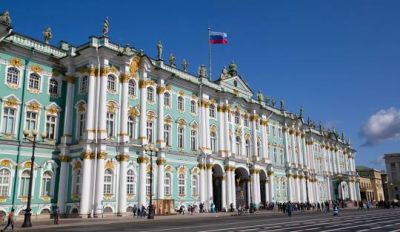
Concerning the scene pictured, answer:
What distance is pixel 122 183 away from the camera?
129 feet

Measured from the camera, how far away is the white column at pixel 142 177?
4147cm

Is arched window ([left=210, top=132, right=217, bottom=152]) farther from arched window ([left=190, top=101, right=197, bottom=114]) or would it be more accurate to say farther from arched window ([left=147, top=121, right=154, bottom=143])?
arched window ([left=147, top=121, right=154, bottom=143])

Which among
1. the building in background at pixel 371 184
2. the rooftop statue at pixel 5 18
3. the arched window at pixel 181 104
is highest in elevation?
the rooftop statue at pixel 5 18

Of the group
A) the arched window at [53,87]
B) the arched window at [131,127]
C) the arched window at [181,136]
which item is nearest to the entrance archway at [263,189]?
the arched window at [181,136]

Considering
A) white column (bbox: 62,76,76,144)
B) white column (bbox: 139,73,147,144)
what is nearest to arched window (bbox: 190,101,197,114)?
white column (bbox: 139,73,147,144)

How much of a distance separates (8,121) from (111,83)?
1042cm

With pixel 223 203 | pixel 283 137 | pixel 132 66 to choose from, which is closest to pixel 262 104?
pixel 283 137

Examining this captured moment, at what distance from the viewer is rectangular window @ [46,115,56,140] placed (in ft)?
126

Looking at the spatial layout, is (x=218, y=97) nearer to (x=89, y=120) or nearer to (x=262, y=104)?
(x=262, y=104)

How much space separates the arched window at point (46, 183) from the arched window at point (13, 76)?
29.0 feet

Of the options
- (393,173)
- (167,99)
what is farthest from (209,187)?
(393,173)

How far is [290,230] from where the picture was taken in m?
21.1

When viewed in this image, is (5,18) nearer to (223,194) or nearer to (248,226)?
(248,226)

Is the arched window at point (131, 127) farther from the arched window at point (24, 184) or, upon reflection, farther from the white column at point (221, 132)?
Answer: the white column at point (221, 132)
